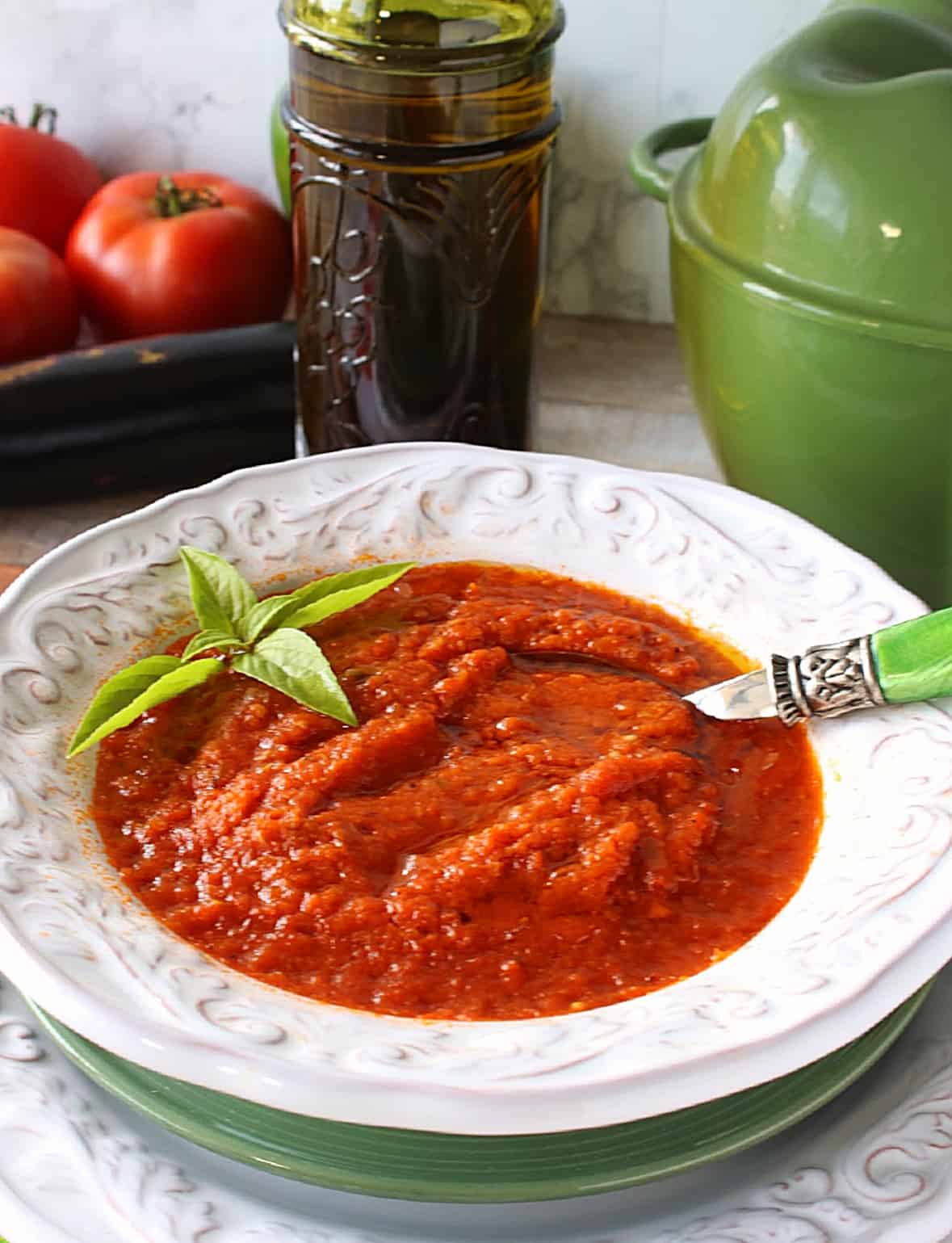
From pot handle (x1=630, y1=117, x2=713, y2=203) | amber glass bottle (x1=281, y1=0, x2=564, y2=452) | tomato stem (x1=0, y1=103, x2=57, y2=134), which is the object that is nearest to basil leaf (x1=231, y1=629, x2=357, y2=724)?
amber glass bottle (x1=281, y1=0, x2=564, y2=452)

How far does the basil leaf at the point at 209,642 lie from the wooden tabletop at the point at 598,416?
0.63 meters

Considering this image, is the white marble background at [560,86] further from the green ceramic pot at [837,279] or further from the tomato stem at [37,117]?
the green ceramic pot at [837,279]

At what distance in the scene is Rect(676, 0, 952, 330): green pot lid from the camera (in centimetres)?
164

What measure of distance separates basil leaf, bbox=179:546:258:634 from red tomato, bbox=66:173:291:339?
1034 millimetres

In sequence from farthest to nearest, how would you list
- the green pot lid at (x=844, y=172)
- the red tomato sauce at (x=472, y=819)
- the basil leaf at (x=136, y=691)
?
the green pot lid at (x=844, y=172) < the basil leaf at (x=136, y=691) < the red tomato sauce at (x=472, y=819)

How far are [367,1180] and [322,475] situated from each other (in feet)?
2.76

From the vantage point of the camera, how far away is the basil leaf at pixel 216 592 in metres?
1.51

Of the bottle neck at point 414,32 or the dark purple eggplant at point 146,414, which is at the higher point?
the bottle neck at point 414,32

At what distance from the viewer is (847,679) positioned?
1435 mm

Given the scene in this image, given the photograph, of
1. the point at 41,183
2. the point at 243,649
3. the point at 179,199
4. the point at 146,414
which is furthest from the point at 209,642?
the point at 41,183

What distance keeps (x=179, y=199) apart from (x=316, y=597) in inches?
49.1

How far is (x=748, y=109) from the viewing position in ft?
5.82

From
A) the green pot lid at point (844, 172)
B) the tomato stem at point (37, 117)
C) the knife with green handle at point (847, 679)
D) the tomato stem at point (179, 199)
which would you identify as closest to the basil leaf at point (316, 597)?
the knife with green handle at point (847, 679)

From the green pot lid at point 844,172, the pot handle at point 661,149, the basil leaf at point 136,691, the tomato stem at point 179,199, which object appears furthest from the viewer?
the tomato stem at point 179,199
